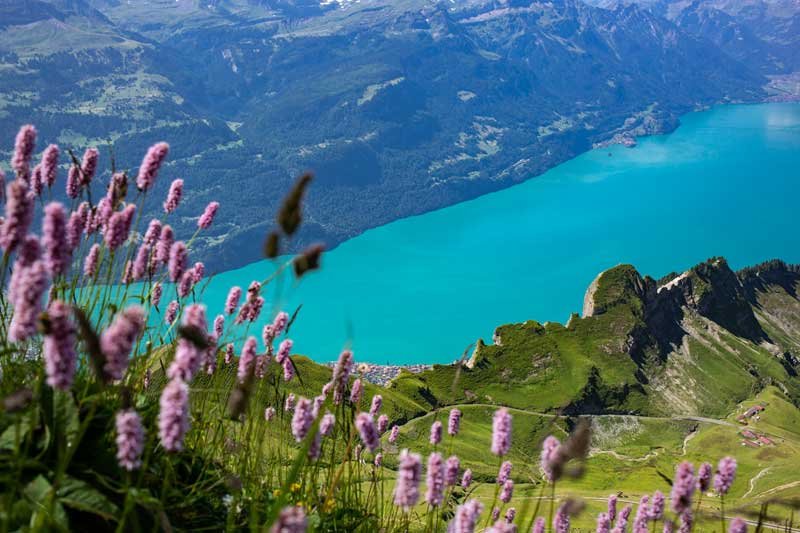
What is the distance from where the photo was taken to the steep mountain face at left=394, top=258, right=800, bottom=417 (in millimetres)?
88981

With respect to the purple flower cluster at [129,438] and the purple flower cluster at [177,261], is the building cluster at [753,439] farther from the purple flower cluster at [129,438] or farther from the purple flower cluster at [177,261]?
the purple flower cluster at [129,438]

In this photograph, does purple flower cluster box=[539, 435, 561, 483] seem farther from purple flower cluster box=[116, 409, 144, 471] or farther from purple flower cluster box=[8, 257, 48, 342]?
purple flower cluster box=[8, 257, 48, 342]

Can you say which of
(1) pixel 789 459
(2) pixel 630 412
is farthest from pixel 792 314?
(1) pixel 789 459

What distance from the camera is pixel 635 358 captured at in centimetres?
9844

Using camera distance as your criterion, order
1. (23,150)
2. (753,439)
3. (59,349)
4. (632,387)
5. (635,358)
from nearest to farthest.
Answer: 1. (59,349)
2. (23,150)
3. (753,439)
4. (632,387)
5. (635,358)

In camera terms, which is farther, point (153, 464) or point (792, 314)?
point (792, 314)

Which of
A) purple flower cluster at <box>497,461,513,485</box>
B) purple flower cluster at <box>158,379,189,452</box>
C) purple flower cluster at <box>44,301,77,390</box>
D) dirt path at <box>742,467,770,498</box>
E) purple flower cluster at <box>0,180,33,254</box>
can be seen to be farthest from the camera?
dirt path at <box>742,467,770,498</box>

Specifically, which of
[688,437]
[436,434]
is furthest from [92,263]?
[688,437]

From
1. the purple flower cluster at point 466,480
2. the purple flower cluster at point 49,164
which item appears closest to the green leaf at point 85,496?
the purple flower cluster at point 49,164

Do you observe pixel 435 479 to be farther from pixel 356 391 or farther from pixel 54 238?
pixel 356 391

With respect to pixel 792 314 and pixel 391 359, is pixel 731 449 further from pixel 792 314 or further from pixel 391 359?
pixel 391 359

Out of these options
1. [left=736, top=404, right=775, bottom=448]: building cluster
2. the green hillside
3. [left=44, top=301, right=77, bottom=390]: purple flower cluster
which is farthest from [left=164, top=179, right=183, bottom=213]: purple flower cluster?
[left=736, top=404, right=775, bottom=448]: building cluster

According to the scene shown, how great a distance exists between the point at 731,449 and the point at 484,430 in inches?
1163

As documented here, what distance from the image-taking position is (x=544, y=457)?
3229mm
